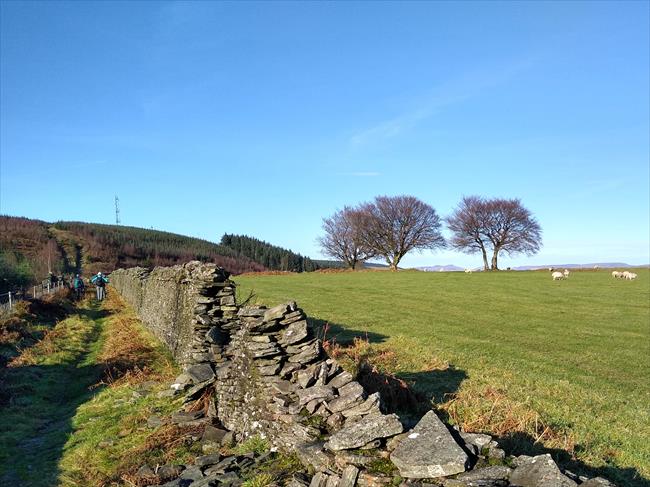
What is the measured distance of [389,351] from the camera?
555 inches

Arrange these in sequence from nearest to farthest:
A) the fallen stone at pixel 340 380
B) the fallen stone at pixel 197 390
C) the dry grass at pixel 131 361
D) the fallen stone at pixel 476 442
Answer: the fallen stone at pixel 476 442
the fallen stone at pixel 340 380
the fallen stone at pixel 197 390
the dry grass at pixel 131 361

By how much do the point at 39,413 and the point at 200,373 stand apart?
4.52 m

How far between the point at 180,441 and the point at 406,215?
72901 millimetres

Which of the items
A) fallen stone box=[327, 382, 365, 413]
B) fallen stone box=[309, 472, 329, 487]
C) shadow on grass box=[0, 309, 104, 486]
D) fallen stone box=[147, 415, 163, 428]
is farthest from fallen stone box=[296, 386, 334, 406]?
shadow on grass box=[0, 309, 104, 486]

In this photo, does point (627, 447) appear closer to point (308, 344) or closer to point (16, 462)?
point (308, 344)

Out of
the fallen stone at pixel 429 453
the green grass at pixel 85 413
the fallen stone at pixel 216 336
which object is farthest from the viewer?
the fallen stone at pixel 216 336

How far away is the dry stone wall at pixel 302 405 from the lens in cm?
473

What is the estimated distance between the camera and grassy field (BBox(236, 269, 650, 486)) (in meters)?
7.60

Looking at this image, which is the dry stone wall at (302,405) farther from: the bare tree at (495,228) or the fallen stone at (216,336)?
the bare tree at (495,228)

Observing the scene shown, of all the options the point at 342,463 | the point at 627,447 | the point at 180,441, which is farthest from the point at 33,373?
the point at 627,447

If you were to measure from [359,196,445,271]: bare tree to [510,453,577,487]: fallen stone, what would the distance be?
75422 millimetres

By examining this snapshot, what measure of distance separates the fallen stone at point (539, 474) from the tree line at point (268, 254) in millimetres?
141883

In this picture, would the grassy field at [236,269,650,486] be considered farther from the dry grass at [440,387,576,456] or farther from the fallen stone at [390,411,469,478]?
the fallen stone at [390,411,469,478]

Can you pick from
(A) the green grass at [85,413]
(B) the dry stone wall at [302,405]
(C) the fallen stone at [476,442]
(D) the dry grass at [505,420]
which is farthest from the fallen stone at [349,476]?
(A) the green grass at [85,413]
